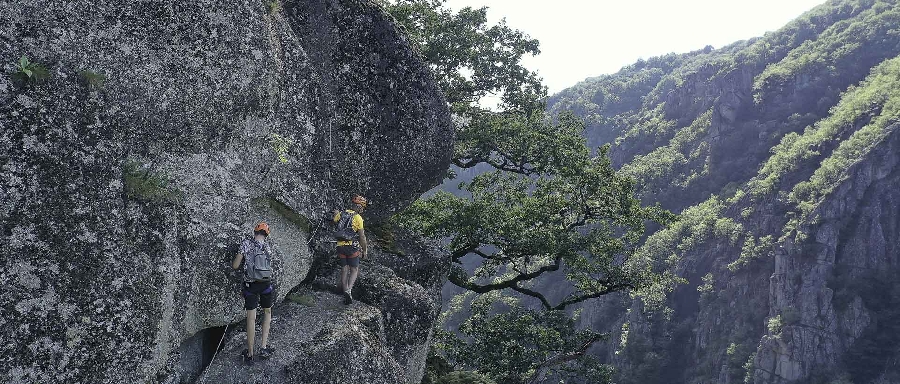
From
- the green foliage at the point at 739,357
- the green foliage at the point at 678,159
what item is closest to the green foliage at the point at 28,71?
the green foliage at the point at 739,357

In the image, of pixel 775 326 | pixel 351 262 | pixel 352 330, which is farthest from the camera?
pixel 775 326

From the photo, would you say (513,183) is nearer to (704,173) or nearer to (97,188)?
(97,188)

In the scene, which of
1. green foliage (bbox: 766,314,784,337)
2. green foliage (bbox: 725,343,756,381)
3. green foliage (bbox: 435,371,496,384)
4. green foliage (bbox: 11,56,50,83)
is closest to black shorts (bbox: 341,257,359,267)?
green foliage (bbox: 435,371,496,384)

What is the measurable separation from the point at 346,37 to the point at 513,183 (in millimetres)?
10408

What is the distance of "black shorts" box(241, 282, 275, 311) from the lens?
29.4ft

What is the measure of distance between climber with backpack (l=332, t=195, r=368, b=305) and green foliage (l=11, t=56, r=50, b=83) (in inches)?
193

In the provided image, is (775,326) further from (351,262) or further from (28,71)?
(28,71)

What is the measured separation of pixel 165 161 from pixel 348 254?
3.41 m

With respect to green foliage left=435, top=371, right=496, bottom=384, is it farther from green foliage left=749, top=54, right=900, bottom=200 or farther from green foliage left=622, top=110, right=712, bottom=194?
green foliage left=622, top=110, right=712, bottom=194

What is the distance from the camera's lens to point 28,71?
787cm

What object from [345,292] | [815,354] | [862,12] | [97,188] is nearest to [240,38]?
[97,188]

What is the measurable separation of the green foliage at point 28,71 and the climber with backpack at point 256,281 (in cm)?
337

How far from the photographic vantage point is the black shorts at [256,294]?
8953 millimetres

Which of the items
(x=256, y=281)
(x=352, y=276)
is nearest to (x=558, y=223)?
(x=352, y=276)
